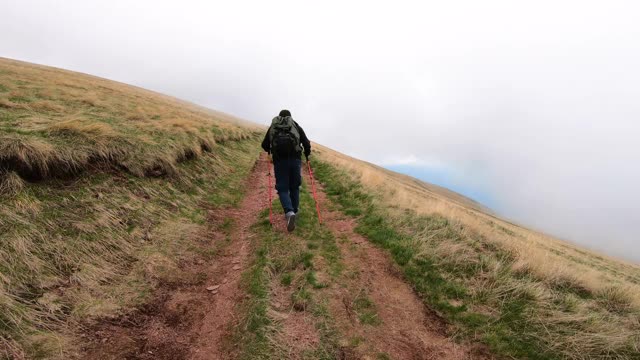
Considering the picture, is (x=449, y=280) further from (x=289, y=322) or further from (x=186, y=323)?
(x=186, y=323)

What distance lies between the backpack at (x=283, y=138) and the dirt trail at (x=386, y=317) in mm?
3391

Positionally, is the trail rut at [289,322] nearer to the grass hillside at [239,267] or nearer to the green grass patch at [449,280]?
the grass hillside at [239,267]

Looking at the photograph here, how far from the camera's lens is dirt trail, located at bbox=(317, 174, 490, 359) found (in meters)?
5.93

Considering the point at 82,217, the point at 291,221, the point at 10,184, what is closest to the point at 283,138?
the point at 291,221

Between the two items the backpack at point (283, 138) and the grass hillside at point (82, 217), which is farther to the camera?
the backpack at point (283, 138)

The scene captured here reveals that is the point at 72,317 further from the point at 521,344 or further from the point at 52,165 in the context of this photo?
the point at 521,344

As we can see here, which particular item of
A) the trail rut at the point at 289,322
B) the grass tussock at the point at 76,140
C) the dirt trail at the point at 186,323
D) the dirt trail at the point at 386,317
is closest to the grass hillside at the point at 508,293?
the dirt trail at the point at 386,317

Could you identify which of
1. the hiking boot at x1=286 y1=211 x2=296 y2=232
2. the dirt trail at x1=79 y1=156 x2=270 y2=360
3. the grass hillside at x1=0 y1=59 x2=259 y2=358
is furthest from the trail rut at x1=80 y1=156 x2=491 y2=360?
the hiking boot at x1=286 y1=211 x2=296 y2=232

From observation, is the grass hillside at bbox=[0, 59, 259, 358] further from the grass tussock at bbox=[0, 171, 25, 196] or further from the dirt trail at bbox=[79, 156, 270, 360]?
the dirt trail at bbox=[79, 156, 270, 360]

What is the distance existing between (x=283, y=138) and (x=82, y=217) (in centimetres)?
528

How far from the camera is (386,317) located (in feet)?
21.9

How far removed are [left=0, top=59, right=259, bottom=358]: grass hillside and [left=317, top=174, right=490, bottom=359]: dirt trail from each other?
152 inches

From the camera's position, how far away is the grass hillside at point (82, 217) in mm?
5621

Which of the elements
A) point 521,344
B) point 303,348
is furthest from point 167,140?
point 521,344
